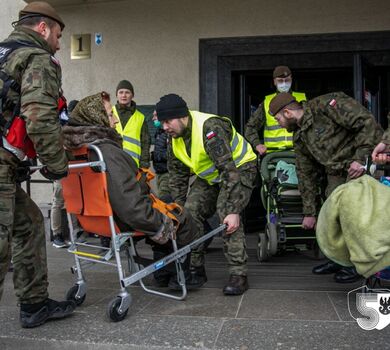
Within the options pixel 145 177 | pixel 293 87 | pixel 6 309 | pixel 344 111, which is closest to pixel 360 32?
pixel 293 87

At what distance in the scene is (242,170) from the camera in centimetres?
441

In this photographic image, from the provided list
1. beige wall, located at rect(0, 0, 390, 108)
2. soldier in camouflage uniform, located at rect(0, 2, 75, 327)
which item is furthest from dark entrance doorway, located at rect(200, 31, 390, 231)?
soldier in camouflage uniform, located at rect(0, 2, 75, 327)

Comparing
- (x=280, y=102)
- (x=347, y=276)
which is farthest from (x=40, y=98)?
(x=347, y=276)

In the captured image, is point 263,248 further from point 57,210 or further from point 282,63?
point 282,63

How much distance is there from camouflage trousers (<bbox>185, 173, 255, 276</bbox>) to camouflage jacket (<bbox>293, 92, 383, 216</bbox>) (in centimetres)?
82

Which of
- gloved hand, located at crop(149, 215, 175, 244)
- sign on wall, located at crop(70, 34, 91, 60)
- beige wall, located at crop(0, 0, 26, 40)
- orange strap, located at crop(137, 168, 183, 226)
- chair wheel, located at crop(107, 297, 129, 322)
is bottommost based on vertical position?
chair wheel, located at crop(107, 297, 129, 322)

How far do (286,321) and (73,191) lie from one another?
1.82 meters

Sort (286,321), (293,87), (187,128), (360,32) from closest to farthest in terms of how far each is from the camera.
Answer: (286,321)
(187,128)
(360,32)
(293,87)

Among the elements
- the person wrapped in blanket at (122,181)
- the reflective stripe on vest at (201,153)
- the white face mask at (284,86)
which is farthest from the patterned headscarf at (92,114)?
the white face mask at (284,86)

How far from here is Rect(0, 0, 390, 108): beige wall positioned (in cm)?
683

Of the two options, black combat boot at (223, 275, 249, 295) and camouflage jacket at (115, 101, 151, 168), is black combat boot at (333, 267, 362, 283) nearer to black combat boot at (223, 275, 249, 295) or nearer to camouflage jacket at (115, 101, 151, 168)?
black combat boot at (223, 275, 249, 295)

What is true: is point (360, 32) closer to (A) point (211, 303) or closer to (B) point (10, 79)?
(A) point (211, 303)

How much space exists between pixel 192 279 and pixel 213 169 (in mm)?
981

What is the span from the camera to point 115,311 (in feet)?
11.4
